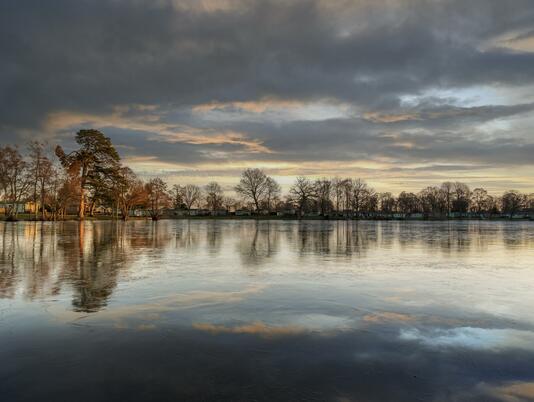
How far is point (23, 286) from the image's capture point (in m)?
9.69

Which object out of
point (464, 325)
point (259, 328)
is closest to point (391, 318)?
point (464, 325)

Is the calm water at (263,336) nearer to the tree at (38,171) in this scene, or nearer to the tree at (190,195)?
the tree at (38,171)

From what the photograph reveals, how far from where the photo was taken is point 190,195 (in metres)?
155

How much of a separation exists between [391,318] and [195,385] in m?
4.19

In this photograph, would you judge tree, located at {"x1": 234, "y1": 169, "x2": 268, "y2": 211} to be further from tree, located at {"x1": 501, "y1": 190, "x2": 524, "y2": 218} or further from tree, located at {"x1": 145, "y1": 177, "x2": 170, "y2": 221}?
tree, located at {"x1": 501, "y1": 190, "x2": 524, "y2": 218}

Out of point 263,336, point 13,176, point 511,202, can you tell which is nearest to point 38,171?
point 13,176

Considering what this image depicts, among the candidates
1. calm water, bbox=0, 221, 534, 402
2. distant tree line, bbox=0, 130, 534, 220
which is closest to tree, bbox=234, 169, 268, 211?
distant tree line, bbox=0, 130, 534, 220

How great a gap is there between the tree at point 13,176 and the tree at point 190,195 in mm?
84333

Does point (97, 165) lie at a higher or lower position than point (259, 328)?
higher

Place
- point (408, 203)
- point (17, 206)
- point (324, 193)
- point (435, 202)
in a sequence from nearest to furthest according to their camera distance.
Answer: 1. point (17, 206)
2. point (324, 193)
3. point (435, 202)
4. point (408, 203)

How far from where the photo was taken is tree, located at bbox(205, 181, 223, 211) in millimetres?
155875

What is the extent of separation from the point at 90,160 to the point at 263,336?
238 feet

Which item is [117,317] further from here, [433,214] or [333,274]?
[433,214]

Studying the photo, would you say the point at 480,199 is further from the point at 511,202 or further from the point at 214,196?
the point at 214,196
